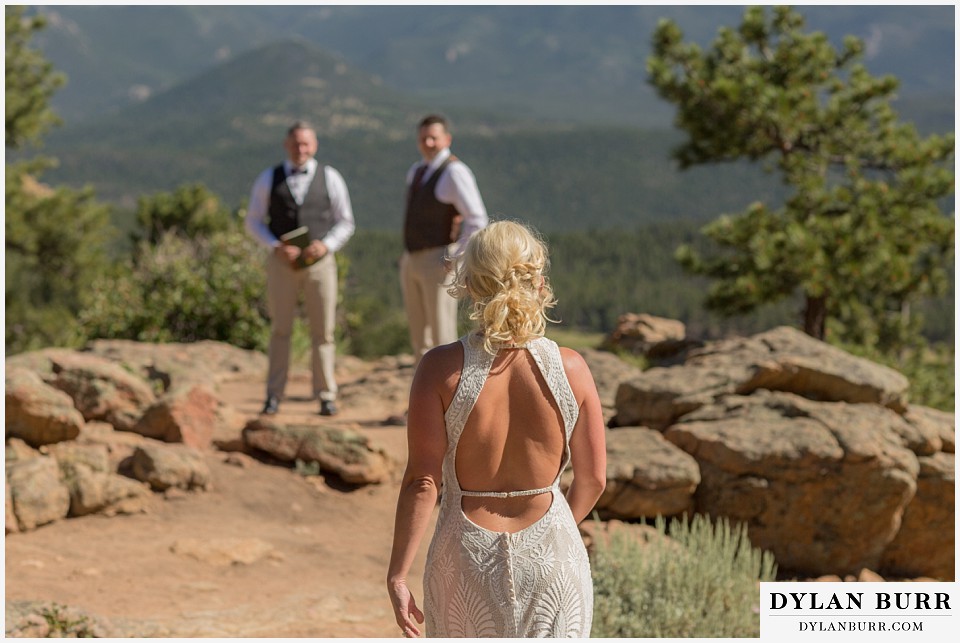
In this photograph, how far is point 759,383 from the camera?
705cm

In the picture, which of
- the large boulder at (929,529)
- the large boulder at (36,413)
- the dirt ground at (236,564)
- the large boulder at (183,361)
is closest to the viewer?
the dirt ground at (236,564)

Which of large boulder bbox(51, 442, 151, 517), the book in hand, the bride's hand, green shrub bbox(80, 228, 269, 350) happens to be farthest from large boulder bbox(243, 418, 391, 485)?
green shrub bbox(80, 228, 269, 350)

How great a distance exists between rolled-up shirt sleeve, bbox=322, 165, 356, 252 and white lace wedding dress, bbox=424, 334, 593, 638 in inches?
183

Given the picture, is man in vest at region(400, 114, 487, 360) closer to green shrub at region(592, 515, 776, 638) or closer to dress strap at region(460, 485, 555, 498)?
green shrub at region(592, 515, 776, 638)

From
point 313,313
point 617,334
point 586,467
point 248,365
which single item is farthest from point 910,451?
point 617,334

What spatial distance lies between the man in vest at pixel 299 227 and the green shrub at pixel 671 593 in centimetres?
291

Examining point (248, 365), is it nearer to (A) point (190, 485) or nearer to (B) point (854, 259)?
(A) point (190, 485)

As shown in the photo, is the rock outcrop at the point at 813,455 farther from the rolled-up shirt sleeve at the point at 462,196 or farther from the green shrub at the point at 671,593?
the rolled-up shirt sleeve at the point at 462,196

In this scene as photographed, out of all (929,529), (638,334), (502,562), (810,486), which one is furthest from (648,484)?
(638,334)

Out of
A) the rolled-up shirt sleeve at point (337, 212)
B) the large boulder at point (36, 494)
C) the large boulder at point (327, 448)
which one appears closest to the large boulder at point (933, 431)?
the large boulder at point (327, 448)

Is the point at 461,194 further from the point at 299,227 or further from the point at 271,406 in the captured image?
the point at 271,406

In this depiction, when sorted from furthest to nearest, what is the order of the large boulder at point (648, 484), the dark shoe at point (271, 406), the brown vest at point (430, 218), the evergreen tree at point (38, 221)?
the evergreen tree at point (38, 221) < the dark shoe at point (271, 406) < the brown vest at point (430, 218) < the large boulder at point (648, 484)

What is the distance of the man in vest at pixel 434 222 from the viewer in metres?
6.88

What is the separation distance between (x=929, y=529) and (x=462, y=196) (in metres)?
3.56
